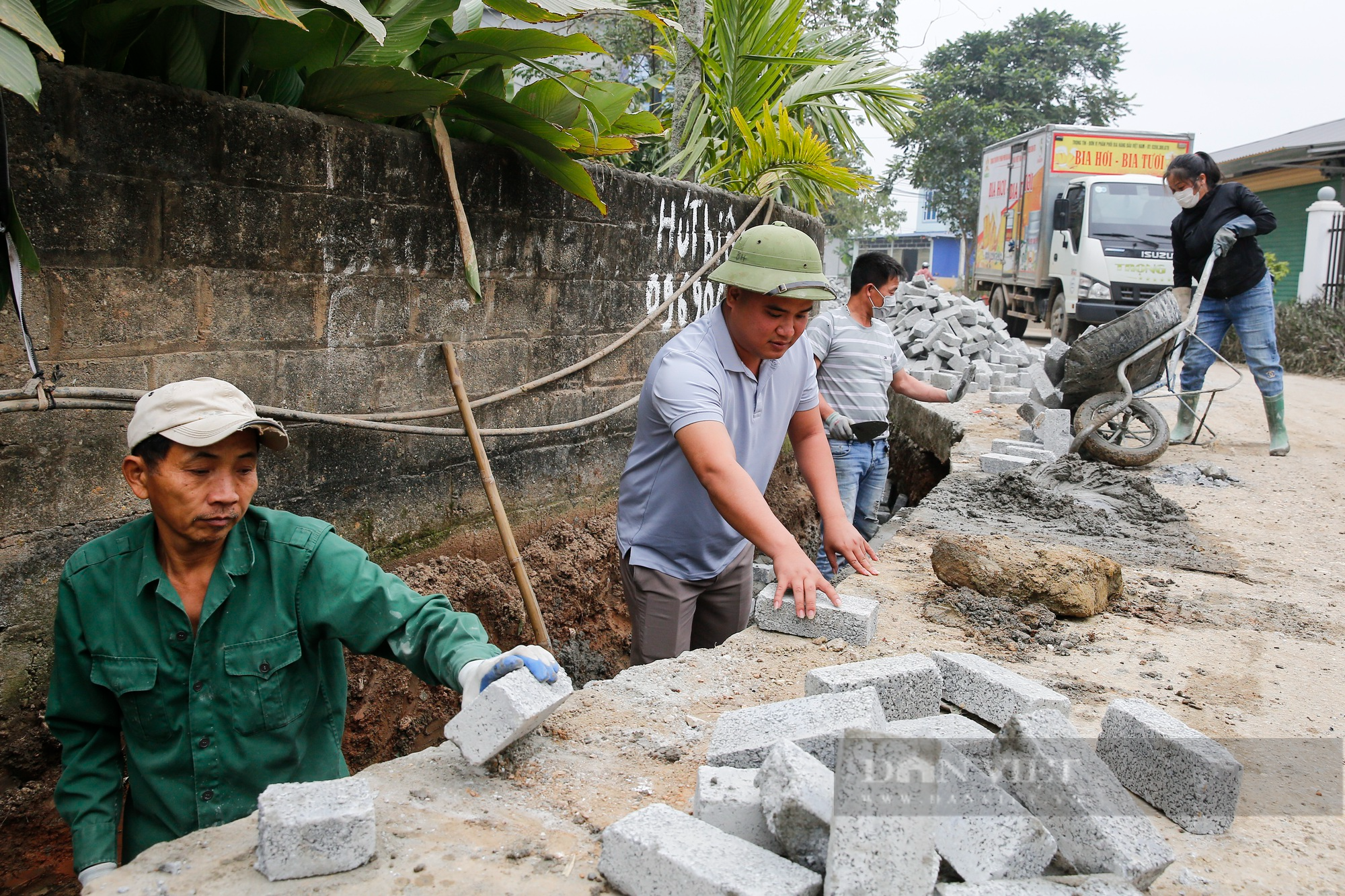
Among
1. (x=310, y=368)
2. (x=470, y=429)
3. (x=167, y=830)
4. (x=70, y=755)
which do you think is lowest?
(x=167, y=830)

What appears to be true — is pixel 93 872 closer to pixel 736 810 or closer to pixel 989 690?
pixel 736 810

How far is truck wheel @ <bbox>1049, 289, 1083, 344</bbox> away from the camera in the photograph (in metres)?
15.6

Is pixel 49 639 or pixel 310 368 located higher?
pixel 310 368

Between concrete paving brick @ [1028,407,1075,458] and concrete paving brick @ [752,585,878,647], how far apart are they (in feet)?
15.1

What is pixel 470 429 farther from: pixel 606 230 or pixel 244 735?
pixel 244 735

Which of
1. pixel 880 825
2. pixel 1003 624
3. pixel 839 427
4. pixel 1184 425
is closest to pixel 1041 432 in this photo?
pixel 1184 425

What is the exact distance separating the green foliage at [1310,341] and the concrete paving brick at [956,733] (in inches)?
531

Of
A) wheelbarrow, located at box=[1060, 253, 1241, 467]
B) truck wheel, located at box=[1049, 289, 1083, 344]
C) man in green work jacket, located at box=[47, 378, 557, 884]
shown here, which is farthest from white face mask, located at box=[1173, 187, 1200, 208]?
truck wheel, located at box=[1049, 289, 1083, 344]

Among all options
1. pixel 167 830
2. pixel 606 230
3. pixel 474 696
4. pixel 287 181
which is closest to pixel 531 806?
pixel 474 696

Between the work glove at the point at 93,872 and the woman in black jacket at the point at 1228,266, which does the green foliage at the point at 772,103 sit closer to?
the woman in black jacket at the point at 1228,266

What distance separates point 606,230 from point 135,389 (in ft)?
8.92

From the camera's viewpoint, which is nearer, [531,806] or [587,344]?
[531,806]

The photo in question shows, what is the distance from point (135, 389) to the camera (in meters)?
3.17

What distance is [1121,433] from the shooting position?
7566 millimetres
